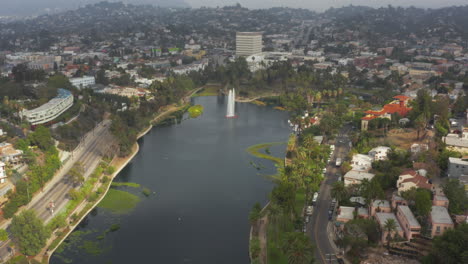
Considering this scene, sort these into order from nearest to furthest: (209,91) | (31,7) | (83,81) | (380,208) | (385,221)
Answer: (385,221)
(380,208)
(83,81)
(209,91)
(31,7)

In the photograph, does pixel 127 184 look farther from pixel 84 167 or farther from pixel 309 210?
pixel 309 210

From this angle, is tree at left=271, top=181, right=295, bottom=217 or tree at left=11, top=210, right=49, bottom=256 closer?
tree at left=11, top=210, right=49, bottom=256

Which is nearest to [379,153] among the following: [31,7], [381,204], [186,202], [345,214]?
[381,204]

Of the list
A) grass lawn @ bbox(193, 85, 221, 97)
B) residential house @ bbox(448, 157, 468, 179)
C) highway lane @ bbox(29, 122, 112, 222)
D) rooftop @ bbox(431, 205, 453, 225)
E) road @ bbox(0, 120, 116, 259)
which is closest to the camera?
rooftop @ bbox(431, 205, 453, 225)

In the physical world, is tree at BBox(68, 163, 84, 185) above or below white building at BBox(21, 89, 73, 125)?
below

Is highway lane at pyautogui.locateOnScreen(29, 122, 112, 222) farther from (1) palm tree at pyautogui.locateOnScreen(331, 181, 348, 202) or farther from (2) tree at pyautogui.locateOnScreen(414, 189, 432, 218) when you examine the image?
(2) tree at pyautogui.locateOnScreen(414, 189, 432, 218)

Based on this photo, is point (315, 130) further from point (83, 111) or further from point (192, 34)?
point (192, 34)

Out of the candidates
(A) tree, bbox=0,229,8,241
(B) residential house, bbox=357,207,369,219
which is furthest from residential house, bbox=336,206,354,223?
(A) tree, bbox=0,229,8,241

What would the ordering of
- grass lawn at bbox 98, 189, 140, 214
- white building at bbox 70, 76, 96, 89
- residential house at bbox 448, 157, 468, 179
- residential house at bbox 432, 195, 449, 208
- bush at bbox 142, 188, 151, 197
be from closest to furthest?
residential house at bbox 432, 195, 449, 208
residential house at bbox 448, 157, 468, 179
grass lawn at bbox 98, 189, 140, 214
bush at bbox 142, 188, 151, 197
white building at bbox 70, 76, 96, 89

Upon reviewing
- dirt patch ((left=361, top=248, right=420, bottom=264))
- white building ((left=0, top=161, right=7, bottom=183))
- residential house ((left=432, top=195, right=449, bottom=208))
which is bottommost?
dirt patch ((left=361, top=248, right=420, bottom=264))
